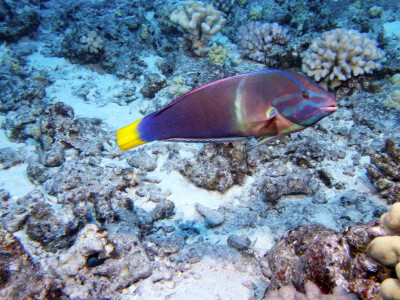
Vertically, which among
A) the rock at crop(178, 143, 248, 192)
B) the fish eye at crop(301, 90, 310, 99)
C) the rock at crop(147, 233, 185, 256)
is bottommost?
the rock at crop(147, 233, 185, 256)

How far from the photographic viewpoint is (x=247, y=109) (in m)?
1.85

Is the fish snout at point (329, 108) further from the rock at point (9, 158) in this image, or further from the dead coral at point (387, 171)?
the rock at point (9, 158)

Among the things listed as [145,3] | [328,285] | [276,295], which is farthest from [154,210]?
[145,3]

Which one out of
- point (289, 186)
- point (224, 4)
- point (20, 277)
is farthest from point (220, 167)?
point (224, 4)

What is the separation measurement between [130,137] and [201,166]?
1.93 meters

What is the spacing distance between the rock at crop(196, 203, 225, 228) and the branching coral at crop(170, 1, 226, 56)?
14.1ft

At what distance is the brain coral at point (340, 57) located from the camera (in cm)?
498

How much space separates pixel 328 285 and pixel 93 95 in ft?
19.1

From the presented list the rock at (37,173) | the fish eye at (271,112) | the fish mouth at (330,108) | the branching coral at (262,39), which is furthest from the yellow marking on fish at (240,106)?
the branching coral at (262,39)

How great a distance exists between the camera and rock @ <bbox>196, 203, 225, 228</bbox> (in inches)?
138

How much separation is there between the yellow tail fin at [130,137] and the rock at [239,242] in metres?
1.84

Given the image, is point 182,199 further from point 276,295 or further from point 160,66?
point 160,66

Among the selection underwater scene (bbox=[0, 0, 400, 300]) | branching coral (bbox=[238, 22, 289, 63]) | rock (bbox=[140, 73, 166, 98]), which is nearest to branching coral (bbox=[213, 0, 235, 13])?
underwater scene (bbox=[0, 0, 400, 300])

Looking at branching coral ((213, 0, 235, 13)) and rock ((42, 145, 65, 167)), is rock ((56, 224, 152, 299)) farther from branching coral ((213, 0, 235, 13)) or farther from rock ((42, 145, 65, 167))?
branching coral ((213, 0, 235, 13))
